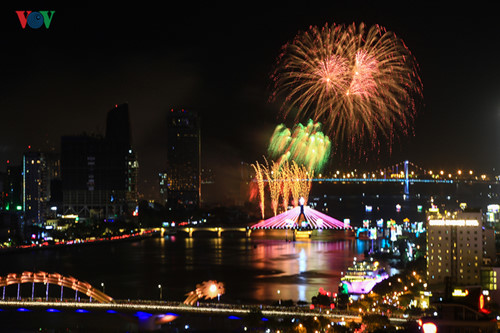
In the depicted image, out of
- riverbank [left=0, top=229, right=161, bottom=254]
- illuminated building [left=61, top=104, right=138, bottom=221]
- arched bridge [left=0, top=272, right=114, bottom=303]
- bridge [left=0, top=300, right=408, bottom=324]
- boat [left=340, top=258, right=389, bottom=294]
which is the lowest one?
riverbank [left=0, top=229, right=161, bottom=254]

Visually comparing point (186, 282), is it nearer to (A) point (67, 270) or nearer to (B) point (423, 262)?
(A) point (67, 270)

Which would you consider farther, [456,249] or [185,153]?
[185,153]

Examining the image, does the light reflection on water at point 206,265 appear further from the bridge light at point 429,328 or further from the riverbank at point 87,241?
the bridge light at point 429,328

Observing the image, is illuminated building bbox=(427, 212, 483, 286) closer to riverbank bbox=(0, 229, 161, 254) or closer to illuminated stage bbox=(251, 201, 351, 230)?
illuminated stage bbox=(251, 201, 351, 230)

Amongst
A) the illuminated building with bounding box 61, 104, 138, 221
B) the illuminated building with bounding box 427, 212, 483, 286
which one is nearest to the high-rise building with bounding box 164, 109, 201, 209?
the illuminated building with bounding box 61, 104, 138, 221

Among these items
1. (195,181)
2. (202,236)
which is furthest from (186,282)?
(195,181)

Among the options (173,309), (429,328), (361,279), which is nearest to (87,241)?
(361,279)

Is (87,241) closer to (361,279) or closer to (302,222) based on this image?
(302,222)
